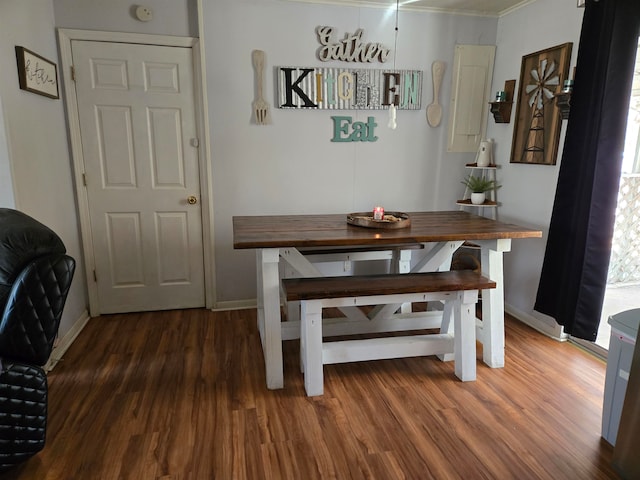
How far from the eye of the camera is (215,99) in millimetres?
3084

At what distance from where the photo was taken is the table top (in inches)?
83.3

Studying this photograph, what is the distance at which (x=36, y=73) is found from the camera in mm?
2396

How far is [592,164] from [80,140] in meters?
3.32

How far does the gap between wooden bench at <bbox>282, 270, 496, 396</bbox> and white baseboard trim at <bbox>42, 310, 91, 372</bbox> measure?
4.82 feet

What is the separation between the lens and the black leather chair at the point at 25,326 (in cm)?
154

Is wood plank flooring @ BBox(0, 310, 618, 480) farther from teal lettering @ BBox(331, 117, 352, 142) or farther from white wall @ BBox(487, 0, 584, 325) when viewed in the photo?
teal lettering @ BBox(331, 117, 352, 142)

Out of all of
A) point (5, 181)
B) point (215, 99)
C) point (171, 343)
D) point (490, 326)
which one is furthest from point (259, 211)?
point (490, 326)

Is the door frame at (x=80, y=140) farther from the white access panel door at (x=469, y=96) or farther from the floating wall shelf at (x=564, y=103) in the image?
the floating wall shelf at (x=564, y=103)

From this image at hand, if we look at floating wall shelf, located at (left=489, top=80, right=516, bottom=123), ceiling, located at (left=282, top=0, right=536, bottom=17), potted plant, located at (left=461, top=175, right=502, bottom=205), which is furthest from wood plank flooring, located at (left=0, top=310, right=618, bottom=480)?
ceiling, located at (left=282, top=0, right=536, bottom=17)

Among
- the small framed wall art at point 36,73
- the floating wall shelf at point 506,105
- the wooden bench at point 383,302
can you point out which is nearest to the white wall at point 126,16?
the small framed wall art at point 36,73

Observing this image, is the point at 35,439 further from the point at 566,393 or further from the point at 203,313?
the point at 566,393

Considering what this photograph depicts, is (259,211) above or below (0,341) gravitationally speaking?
above

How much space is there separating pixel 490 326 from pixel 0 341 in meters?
2.40

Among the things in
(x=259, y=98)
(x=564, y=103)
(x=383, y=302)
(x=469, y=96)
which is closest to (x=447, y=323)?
(x=383, y=302)
